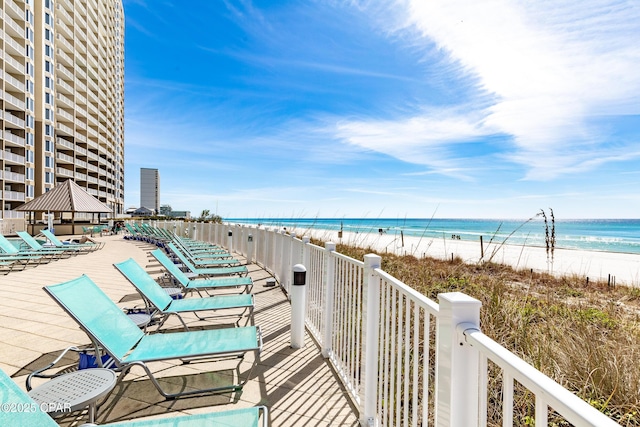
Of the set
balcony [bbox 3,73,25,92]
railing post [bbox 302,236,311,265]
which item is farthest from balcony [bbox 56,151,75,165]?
railing post [bbox 302,236,311,265]

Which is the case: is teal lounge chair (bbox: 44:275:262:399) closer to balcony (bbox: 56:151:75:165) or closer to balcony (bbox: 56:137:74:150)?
balcony (bbox: 56:137:74:150)

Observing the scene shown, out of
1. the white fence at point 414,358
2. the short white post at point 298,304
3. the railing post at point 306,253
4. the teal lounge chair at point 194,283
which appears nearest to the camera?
the white fence at point 414,358

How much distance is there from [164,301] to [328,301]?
1.98 meters

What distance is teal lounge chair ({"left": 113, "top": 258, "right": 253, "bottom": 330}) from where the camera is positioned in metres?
3.58

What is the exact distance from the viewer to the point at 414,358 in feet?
5.24

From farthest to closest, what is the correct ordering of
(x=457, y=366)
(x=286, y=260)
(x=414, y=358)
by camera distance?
(x=286, y=260), (x=414, y=358), (x=457, y=366)

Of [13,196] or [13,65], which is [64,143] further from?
[13,196]

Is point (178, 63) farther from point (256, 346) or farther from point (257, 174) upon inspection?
point (256, 346)

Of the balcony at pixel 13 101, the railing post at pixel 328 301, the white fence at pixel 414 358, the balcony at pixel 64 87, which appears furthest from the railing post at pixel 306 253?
the balcony at pixel 64 87

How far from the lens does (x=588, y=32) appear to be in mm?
8703

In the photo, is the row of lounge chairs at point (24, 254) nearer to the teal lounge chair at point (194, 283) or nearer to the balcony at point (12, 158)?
the teal lounge chair at point (194, 283)

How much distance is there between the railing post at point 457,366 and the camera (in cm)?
105

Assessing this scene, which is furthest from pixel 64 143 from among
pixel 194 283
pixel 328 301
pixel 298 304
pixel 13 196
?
pixel 328 301

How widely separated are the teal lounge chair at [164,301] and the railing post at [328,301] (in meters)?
0.92
